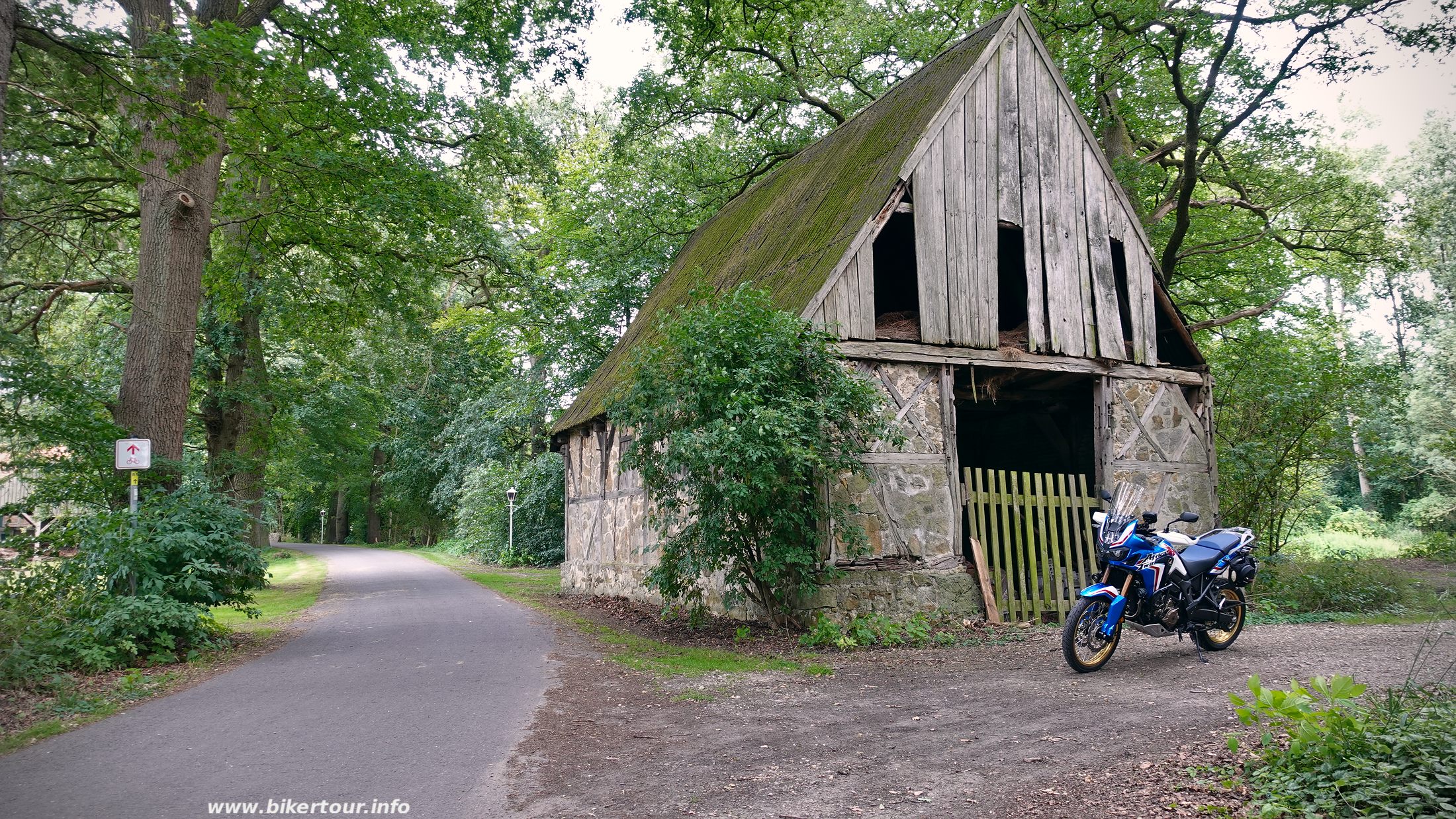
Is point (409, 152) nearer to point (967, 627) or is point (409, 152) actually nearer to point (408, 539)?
point (967, 627)

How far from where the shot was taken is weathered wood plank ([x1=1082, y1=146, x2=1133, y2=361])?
39.5ft

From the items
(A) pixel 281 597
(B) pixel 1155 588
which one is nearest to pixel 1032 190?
(B) pixel 1155 588

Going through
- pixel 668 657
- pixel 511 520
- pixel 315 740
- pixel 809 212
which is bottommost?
pixel 668 657

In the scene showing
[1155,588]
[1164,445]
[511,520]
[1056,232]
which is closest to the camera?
[1155,588]

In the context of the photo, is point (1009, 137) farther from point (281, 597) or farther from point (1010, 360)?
point (281, 597)

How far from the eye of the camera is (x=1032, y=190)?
11836mm

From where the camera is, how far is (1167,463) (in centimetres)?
1227

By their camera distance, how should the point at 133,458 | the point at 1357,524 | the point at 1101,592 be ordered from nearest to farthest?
the point at 1101,592
the point at 133,458
the point at 1357,524

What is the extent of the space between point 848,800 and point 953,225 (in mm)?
8424

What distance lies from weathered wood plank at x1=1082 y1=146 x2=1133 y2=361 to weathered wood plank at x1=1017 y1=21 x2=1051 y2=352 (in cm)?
90

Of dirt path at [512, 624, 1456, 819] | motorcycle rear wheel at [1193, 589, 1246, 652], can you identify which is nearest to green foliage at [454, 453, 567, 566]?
dirt path at [512, 624, 1456, 819]

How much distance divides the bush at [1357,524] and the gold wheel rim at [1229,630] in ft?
81.1

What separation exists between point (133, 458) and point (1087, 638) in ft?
31.7

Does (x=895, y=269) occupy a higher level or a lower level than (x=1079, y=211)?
lower
